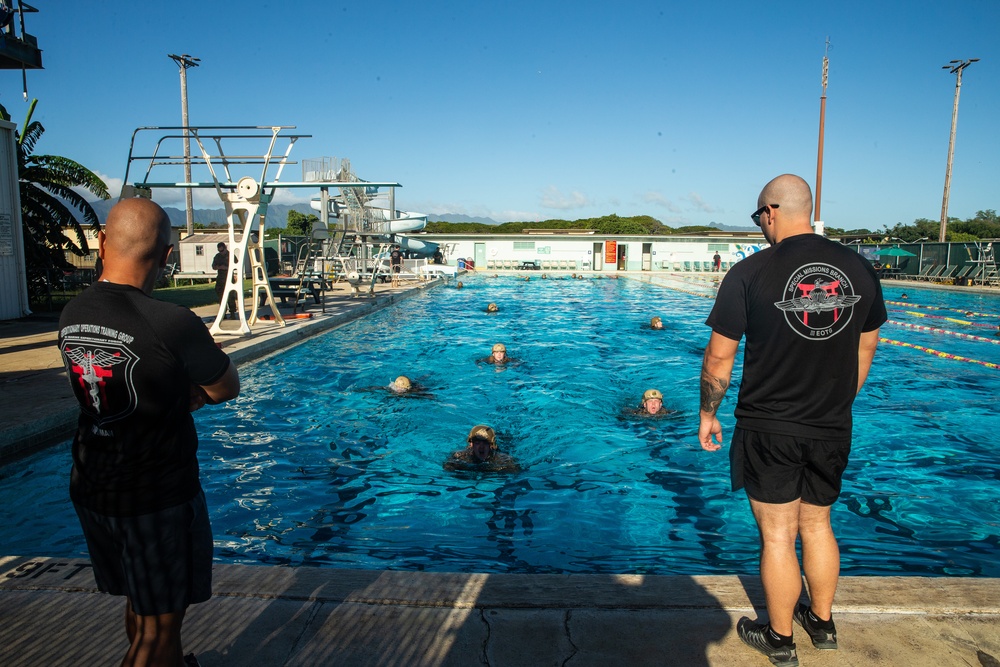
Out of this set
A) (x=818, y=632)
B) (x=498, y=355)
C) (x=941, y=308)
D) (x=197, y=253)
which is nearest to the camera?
(x=818, y=632)

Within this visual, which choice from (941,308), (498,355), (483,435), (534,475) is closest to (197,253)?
(498,355)

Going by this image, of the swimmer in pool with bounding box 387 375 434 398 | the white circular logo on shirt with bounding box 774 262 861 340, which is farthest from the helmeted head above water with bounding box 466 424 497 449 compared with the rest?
the white circular logo on shirt with bounding box 774 262 861 340

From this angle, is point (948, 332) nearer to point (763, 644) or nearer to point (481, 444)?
point (481, 444)

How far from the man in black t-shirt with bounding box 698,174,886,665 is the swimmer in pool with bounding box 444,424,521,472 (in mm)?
3497

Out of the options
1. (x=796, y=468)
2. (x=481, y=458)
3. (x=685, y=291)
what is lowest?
(x=481, y=458)

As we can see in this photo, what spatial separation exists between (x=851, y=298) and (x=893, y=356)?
11438 mm

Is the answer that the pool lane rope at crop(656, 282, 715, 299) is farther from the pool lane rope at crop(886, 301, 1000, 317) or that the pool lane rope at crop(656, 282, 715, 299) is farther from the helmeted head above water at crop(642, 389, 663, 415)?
the helmeted head above water at crop(642, 389, 663, 415)

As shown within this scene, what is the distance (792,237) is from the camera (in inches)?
97.7

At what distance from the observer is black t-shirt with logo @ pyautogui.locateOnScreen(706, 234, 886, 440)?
2.40 m

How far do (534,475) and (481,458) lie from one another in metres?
0.51

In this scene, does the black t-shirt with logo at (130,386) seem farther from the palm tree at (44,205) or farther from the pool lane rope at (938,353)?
the palm tree at (44,205)

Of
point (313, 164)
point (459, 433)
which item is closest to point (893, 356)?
point (459, 433)

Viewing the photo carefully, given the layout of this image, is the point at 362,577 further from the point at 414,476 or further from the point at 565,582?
the point at 414,476

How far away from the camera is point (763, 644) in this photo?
2453mm
